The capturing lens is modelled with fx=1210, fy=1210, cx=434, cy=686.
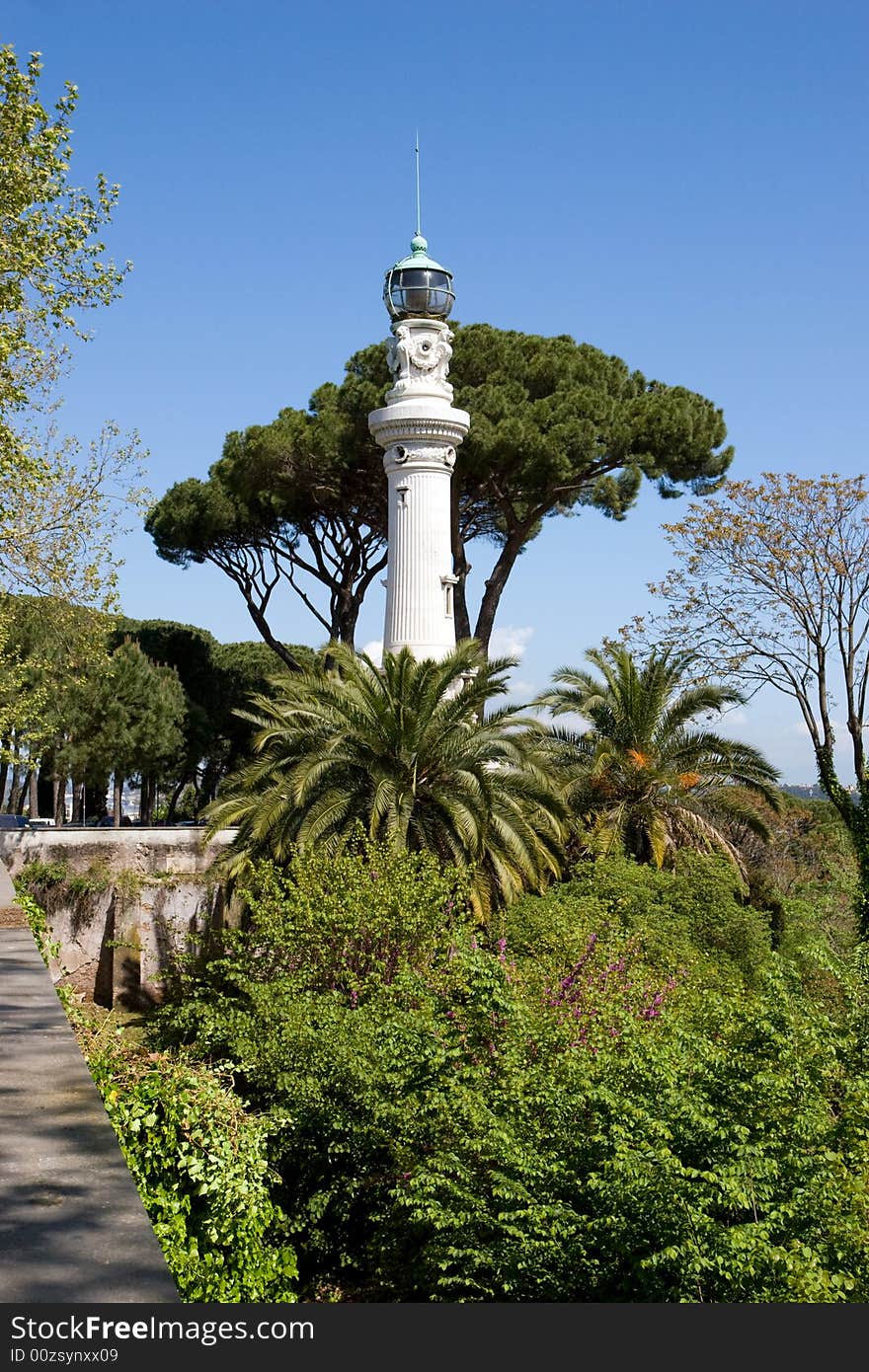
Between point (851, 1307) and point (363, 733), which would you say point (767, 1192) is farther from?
point (363, 733)

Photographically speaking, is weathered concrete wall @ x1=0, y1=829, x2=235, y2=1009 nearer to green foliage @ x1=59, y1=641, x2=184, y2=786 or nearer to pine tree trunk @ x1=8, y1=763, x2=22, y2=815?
green foliage @ x1=59, y1=641, x2=184, y2=786

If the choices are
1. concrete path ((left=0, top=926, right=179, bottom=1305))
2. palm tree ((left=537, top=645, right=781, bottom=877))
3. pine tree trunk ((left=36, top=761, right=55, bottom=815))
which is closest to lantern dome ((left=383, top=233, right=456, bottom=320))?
palm tree ((left=537, top=645, right=781, bottom=877))

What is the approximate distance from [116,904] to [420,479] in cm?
1009

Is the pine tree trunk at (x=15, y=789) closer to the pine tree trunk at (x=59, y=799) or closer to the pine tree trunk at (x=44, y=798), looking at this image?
the pine tree trunk at (x=44, y=798)

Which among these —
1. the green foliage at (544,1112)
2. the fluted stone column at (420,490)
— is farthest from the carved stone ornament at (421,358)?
the green foliage at (544,1112)

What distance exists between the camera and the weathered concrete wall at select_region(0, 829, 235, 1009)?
63.8 feet

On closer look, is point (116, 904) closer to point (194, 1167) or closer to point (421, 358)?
point (421, 358)

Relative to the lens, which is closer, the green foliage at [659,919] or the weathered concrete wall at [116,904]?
the green foliage at [659,919]

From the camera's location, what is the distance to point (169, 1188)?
5.52 meters

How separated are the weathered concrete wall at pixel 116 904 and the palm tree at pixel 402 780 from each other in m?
3.75

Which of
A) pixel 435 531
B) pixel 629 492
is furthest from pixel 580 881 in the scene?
pixel 629 492

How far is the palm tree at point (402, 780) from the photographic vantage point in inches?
612

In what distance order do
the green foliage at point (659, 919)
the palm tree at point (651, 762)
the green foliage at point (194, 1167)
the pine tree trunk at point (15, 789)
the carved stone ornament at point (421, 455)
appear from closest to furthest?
the green foliage at point (194, 1167), the green foliage at point (659, 919), the palm tree at point (651, 762), the carved stone ornament at point (421, 455), the pine tree trunk at point (15, 789)

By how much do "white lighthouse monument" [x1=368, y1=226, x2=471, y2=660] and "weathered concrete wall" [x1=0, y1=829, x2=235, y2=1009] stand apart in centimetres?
627
